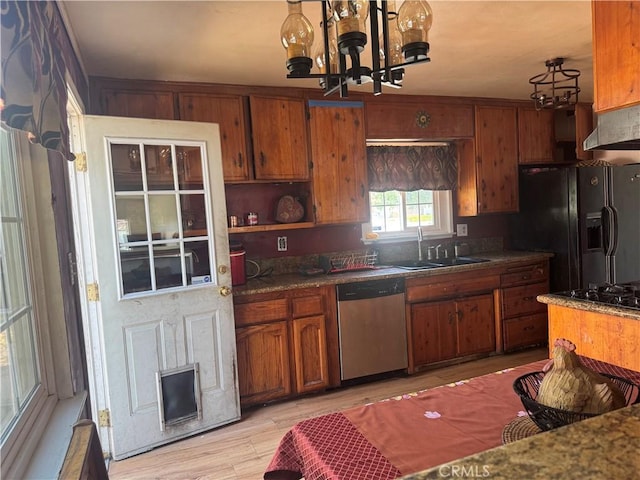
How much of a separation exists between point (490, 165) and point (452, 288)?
1.37 metres

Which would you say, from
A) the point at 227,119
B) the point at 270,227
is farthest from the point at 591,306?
the point at 227,119

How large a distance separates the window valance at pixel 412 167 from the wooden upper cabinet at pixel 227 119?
1.22 meters

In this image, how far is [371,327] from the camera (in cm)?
344

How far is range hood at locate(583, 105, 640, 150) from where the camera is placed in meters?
1.51

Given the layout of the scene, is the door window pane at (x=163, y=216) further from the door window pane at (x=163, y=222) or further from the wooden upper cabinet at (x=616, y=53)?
the wooden upper cabinet at (x=616, y=53)

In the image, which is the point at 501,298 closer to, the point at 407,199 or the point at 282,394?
the point at 407,199

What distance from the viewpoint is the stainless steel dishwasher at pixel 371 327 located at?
3.36 meters

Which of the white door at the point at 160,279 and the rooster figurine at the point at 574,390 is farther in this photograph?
the white door at the point at 160,279

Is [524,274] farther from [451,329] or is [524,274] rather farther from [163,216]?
[163,216]

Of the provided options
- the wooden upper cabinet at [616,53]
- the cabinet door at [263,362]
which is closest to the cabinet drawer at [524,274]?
the cabinet door at [263,362]

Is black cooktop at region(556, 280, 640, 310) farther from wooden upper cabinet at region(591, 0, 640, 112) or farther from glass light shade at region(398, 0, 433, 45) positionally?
glass light shade at region(398, 0, 433, 45)

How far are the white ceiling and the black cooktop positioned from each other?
4.85 feet

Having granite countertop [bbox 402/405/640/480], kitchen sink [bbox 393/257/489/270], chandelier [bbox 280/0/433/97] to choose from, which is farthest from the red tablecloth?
kitchen sink [bbox 393/257/489/270]

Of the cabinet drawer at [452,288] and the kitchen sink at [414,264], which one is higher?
the kitchen sink at [414,264]
